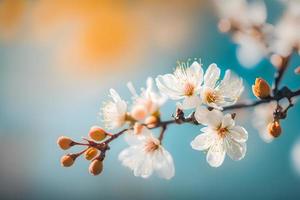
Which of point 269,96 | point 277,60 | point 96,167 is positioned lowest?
point 96,167

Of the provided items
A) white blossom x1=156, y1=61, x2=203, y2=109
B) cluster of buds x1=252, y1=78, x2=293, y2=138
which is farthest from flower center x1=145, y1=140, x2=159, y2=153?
cluster of buds x1=252, y1=78, x2=293, y2=138

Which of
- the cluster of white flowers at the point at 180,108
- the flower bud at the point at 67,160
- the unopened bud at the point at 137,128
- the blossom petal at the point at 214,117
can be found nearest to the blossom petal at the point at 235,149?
the cluster of white flowers at the point at 180,108

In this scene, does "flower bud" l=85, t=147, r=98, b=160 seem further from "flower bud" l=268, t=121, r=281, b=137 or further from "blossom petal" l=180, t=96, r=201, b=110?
"flower bud" l=268, t=121, r=281, b=137

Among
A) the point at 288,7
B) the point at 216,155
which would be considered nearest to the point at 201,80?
the point at 216,155

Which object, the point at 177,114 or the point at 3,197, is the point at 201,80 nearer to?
the point at 177,114

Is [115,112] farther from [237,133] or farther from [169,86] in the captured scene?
[237,133]

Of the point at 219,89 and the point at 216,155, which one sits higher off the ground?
the point at 219,89

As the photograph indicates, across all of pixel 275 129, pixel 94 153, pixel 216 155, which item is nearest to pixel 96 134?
pixel 94 153

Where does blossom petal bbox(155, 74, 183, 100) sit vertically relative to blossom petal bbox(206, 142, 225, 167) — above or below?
above
